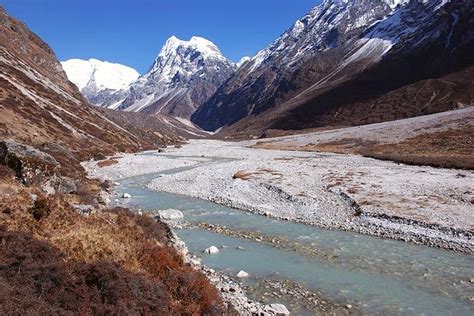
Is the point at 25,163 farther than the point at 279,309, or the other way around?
the point at 25,163

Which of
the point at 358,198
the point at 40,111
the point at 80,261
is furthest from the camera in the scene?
the point at 40,111

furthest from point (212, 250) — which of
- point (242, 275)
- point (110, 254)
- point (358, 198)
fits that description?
point (358, 198)

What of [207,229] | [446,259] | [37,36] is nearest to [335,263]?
[446,259]

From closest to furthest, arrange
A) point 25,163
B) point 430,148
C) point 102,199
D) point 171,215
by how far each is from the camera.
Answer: point 25,163 → point 171,215 → point 102,199 → point 430,148

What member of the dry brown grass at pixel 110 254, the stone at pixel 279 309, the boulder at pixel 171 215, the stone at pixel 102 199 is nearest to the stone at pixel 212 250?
the dry brown grass at pixel 110 254

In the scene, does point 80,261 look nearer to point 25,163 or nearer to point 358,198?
point 25,163

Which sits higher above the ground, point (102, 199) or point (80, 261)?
point (80, 261)

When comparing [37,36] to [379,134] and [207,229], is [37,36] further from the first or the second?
[207,229]
